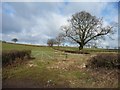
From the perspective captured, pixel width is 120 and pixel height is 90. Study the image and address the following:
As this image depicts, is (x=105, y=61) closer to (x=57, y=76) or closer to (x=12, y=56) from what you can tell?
(x=57, y=76)

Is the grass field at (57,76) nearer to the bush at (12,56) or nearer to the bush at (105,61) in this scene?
the bush at (105,61)

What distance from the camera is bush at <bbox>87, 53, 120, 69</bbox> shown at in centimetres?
1576

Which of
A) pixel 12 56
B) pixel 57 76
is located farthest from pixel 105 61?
pixel 12 56

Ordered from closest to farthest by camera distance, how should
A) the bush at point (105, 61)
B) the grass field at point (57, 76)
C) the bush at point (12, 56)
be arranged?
the grass field at point (57, 76)
the bush at point (105, 61)
the bush at point (12, 56)

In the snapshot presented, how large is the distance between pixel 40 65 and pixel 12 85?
5.69 metres

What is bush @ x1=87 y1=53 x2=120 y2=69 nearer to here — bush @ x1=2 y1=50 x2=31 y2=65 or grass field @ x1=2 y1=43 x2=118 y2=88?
grass field @ x1=2 y1=43 x2=118 y2=88

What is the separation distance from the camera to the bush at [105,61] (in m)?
15.8

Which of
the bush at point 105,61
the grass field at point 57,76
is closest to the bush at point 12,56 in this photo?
the grass field at point 57,76

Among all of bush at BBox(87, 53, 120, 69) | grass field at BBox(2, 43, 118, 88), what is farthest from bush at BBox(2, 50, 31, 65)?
bush at BBox(87, 53, 120, 69)

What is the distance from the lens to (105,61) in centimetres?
1634

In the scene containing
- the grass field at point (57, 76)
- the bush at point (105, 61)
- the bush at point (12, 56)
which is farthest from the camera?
the bush at point (12, 56)

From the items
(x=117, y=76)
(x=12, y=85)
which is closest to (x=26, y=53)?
(x=12, y=85)

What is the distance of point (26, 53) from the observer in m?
22.9

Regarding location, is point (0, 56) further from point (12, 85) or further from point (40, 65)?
point (12, 85)
